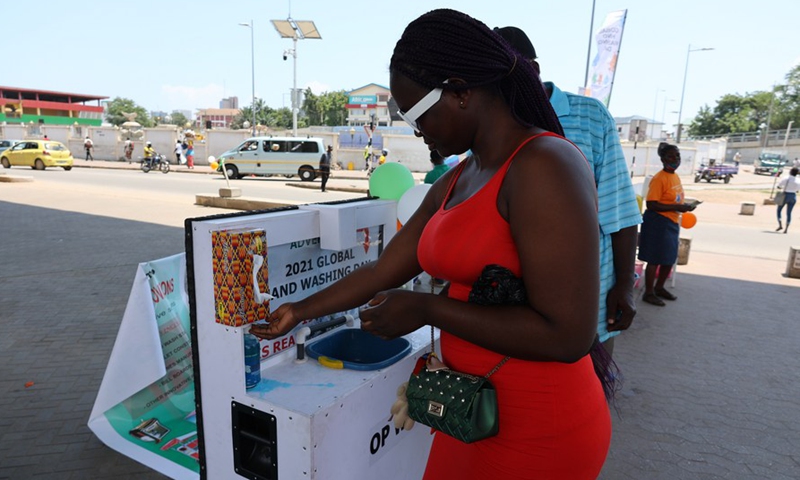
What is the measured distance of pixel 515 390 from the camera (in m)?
1.10

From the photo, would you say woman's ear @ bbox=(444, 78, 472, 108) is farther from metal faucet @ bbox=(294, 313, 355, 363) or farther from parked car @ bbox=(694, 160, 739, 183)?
parked car @ bbox=(694, 160, 739, 183)

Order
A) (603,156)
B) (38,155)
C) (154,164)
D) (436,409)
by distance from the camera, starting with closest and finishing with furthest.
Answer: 1. (436,409)
2. (603,156)
3. (38,155)
4. (154,164)

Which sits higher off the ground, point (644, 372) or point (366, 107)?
point (366, 107)

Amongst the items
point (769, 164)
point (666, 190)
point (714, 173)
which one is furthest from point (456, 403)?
point (769, 164)

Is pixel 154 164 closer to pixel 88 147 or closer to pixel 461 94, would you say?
pixel 88 147

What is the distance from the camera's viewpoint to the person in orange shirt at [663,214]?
221 inches

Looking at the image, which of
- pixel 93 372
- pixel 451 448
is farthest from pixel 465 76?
pixel 93 372

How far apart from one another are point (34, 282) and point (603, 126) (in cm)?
686

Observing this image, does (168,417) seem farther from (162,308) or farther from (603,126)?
(603,126)

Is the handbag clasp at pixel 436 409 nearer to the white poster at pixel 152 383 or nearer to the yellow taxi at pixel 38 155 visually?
the white poster at pixel 152 383

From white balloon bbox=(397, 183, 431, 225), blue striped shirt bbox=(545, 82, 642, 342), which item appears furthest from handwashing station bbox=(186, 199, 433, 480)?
blue striped shirt bbox=(545, 82, 642, 342)

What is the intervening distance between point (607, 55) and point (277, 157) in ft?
45.8

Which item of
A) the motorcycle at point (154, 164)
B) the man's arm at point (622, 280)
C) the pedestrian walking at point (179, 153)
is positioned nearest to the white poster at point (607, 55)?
the man's arm at point (622, 280)

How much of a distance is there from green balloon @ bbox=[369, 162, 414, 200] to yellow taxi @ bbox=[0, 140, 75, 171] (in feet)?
85.9
